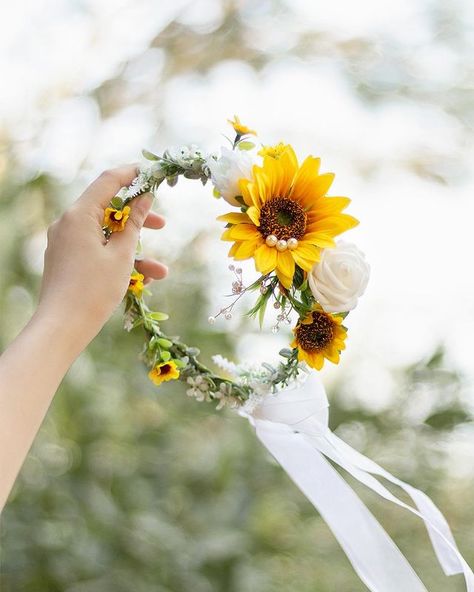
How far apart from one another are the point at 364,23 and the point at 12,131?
0.83 m

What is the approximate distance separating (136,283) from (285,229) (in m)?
0.24

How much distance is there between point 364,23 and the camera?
1721 mm

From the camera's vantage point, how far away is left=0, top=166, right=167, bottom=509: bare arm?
58cm

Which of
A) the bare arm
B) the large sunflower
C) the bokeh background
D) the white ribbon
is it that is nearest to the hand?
the bare arm

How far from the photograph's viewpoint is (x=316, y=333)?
68 centimetres

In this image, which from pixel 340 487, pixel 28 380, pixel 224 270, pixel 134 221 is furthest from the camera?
pixel 224 270

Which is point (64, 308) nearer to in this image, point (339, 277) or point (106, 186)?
point (106, 186)

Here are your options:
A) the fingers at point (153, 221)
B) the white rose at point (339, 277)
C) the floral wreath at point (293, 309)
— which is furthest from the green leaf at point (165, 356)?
the white rose at point (339, 277)

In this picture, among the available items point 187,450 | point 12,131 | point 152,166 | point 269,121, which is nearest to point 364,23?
point 269,121

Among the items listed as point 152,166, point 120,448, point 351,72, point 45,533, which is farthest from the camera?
point 351,72

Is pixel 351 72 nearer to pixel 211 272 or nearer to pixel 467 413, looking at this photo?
pixel 211 272

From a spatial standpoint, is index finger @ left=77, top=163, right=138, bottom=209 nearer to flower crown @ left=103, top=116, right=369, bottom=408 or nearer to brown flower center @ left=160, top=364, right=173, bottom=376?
flower crown @ left=103, top=116, right=369, bottom=408

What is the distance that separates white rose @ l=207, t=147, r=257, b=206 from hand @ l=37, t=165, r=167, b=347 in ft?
0.28

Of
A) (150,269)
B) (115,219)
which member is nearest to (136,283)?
(150,269)
